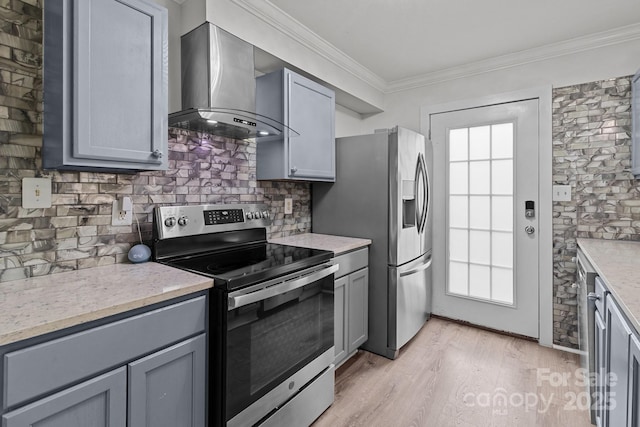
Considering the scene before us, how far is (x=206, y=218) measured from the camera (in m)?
1.88

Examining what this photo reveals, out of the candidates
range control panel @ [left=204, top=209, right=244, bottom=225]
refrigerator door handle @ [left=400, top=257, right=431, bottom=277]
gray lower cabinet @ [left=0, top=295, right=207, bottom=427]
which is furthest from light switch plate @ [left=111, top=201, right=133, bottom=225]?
refrigerator door handle @ [left=400, top=257, right=431, bottom=277]

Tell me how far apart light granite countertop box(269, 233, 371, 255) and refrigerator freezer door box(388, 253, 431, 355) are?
35 cm

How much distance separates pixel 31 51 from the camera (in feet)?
4.52

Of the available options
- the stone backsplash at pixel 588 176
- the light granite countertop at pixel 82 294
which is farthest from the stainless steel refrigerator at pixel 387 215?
the light granite countertop at pixel 82 294

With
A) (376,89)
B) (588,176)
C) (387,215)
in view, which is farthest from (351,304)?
(376,89)

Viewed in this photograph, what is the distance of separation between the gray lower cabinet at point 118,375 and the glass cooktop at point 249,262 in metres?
0.15

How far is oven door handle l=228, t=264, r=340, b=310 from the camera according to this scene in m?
1.31

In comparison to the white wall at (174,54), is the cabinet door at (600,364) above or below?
below

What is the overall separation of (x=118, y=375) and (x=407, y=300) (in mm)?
2045

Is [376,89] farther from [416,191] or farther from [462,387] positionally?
[462,387]

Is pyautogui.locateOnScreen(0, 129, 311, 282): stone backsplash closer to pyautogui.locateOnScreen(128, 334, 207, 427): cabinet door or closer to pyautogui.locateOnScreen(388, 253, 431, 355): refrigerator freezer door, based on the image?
pyautogui.locateOnScreen(128, 334, 207, 427): cabinet door

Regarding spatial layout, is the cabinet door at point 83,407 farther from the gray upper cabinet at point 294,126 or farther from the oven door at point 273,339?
the gray upper cabinet at point 294,126

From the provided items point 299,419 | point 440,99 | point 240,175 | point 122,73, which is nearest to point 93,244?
point 122,73

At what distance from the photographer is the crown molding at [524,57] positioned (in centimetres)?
234
